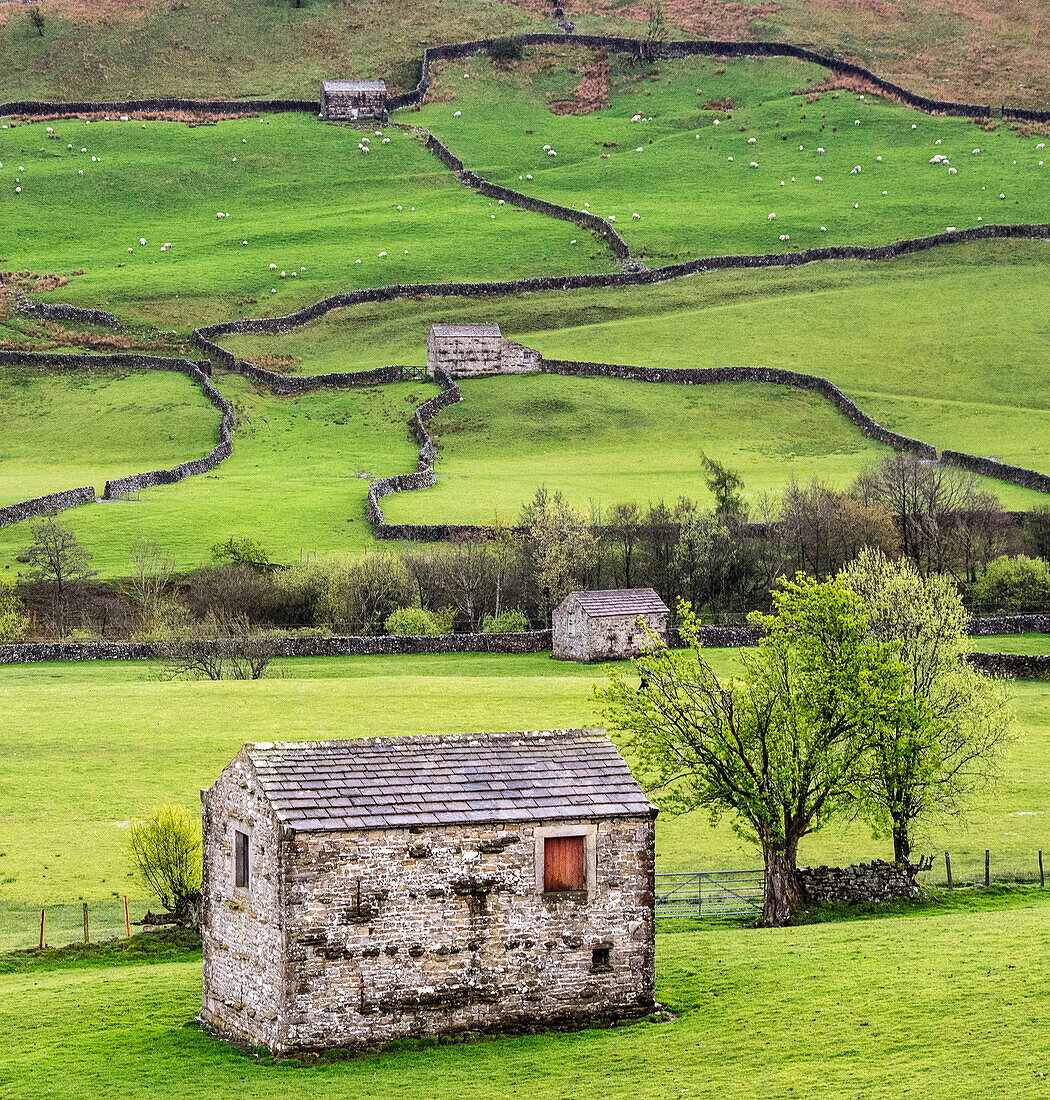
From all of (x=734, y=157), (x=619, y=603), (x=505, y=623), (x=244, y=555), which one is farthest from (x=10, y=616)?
(x=734, y=157)

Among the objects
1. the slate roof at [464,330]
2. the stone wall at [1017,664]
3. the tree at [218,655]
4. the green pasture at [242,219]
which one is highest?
the green pasture at [242,219]

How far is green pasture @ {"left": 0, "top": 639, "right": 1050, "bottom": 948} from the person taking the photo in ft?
130

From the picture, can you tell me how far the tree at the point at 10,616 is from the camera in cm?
6788

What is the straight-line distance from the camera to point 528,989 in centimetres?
2562

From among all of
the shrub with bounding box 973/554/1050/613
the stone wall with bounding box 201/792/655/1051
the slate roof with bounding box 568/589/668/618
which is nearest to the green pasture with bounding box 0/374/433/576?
the slate roof with bounding box 568/589/668/618

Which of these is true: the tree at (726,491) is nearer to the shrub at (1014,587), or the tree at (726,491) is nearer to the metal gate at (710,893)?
the shrub at (1014,587)

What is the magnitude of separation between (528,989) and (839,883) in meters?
14.1

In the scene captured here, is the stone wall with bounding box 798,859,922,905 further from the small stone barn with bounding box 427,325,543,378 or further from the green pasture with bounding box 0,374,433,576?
the small stone barn with bounding box 427,325,543,378

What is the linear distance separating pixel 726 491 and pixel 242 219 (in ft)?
244

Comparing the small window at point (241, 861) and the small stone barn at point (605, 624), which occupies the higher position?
the small stone barn at point (605, 624)

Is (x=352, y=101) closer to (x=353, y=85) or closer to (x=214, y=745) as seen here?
(x=353, y=85)

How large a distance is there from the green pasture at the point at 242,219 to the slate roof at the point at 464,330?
17496 mm

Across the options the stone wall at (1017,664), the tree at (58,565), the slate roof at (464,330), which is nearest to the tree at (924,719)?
the stone wall at (1017,664)

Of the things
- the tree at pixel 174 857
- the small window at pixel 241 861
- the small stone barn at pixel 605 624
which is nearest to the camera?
the small window at pixel 241 861
